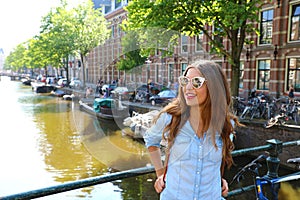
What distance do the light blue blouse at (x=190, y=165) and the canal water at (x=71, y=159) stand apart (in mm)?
4254

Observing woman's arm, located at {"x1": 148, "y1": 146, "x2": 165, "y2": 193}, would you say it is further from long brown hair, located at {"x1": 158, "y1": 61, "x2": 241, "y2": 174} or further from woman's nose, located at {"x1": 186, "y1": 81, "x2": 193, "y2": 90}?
woman's nose, located at {"x1": 186, "y1": 81, "x2": 193, "y2": 90}

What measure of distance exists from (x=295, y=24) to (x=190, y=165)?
14303 mm

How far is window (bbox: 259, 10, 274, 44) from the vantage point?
14703 mm

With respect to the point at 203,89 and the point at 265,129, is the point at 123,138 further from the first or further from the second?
the point at 203,89

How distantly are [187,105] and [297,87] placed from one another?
45.5ft

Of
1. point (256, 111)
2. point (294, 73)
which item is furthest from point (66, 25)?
point (256, 111)

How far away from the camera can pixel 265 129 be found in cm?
927

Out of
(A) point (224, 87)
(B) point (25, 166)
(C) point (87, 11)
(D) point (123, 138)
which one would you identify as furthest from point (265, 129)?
(C) point (87, 11)

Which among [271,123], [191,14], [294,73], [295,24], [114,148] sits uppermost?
[295,24]

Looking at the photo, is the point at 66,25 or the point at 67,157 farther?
the point at 66,25

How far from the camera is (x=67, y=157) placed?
10594 mm

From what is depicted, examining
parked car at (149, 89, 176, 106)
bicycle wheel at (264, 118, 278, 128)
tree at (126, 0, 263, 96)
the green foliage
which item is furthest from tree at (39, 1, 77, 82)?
parked car at (149, 89, 176, 106)

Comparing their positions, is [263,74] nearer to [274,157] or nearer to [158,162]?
[274,157]

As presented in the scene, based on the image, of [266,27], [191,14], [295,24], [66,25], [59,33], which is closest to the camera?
[191,14]
